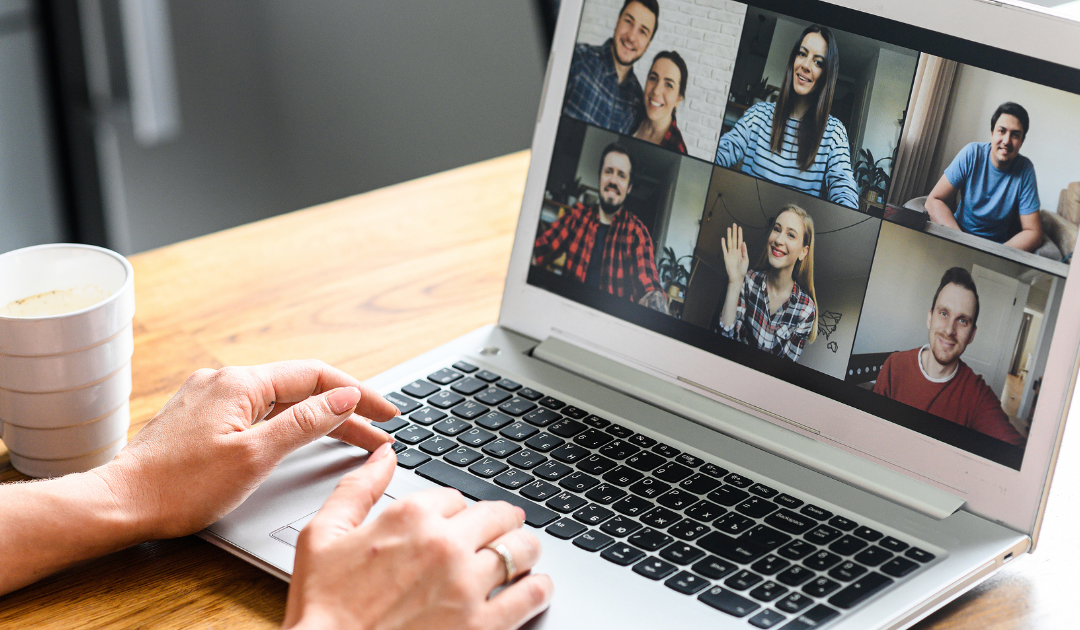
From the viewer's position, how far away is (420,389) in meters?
0.86

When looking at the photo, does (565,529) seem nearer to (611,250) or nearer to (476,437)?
(476,437)

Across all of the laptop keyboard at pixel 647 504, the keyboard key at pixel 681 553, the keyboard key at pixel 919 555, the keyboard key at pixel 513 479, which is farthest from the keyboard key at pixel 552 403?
the keyboard key at pixel 919 555

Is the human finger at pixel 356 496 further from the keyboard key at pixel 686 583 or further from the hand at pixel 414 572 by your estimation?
the keyboard key at pixel 686 583

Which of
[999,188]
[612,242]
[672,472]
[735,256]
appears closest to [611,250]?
[612,242]

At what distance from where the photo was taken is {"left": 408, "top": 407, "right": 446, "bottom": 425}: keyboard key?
0.81 meters

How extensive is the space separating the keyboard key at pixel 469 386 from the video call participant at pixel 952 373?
0.35 m

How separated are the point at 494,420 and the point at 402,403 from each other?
8cm

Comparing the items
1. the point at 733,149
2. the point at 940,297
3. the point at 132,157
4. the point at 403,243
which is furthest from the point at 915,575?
the point at 132,157

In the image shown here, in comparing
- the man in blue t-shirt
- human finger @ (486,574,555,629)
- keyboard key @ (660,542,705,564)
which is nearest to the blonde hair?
the man in blue t-shirt

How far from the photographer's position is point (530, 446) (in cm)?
78

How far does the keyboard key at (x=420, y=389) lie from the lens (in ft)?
2.78

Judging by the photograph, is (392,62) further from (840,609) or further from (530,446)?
(840,609)

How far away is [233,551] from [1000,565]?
0.53 m

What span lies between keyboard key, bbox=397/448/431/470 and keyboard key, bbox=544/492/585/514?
0.11 metres
